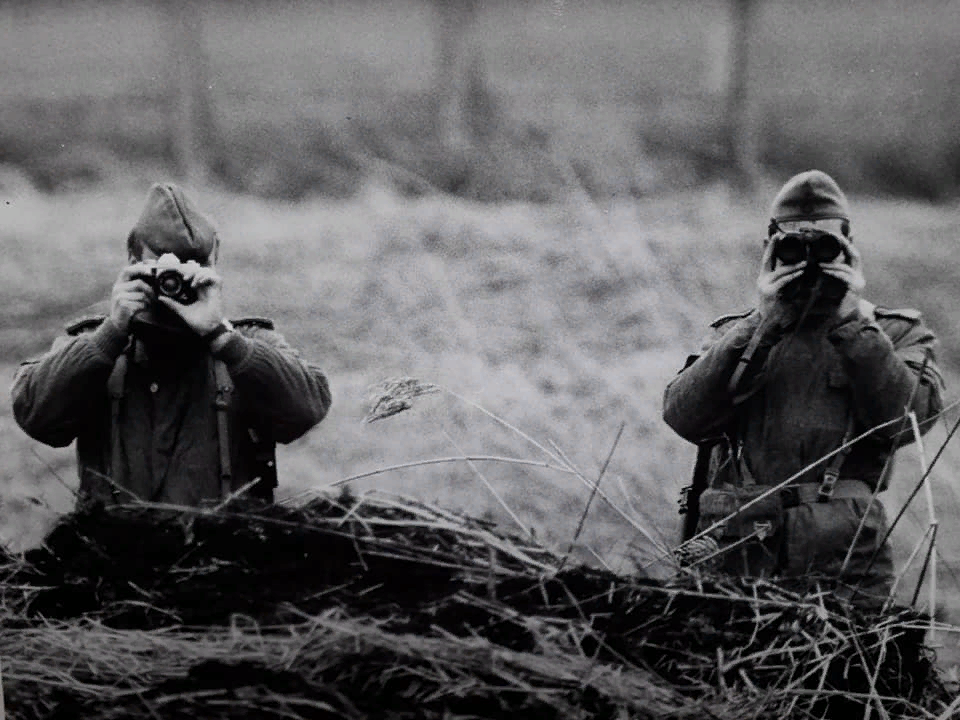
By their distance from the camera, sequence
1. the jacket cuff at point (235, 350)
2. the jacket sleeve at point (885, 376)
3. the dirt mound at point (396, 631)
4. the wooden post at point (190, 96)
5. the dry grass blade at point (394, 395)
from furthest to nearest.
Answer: the wooden post at point (190, 96)
the dry grass blade at point (394, 395)
the jacket cuff at point (235, 350)
the jacket sleeve at point (885, 376)
the dirt mound at point (396, 631)

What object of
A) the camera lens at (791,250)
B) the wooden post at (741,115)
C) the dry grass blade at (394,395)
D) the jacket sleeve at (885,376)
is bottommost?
the dry grass blade at (394,395)

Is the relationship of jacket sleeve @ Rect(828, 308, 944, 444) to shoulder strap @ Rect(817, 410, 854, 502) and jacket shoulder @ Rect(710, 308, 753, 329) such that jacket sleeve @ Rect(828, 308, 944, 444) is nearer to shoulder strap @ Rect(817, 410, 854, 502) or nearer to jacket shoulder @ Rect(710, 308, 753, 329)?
shoulder strap @ Rect(817, 410, 854, 502)

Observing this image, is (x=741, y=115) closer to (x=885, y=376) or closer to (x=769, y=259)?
(x=769, y=259)

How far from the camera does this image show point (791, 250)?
2.88 m

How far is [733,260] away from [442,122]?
71 cm

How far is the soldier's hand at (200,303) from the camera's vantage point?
2.96 m

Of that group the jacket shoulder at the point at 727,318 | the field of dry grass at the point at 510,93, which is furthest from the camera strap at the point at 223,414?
the jacket shoulder at the point at 727,318

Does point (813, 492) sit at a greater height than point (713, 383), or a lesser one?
lesser

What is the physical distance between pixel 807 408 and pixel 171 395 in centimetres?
132

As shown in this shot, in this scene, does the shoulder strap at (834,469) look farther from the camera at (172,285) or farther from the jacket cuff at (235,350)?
the camera at (172,285)

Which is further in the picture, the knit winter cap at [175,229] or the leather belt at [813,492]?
the knit winter cap at [175,229]

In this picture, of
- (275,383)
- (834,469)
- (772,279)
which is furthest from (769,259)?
(275,383)

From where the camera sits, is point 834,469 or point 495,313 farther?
point 495,313

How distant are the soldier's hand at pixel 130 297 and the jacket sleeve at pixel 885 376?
4.67ft
